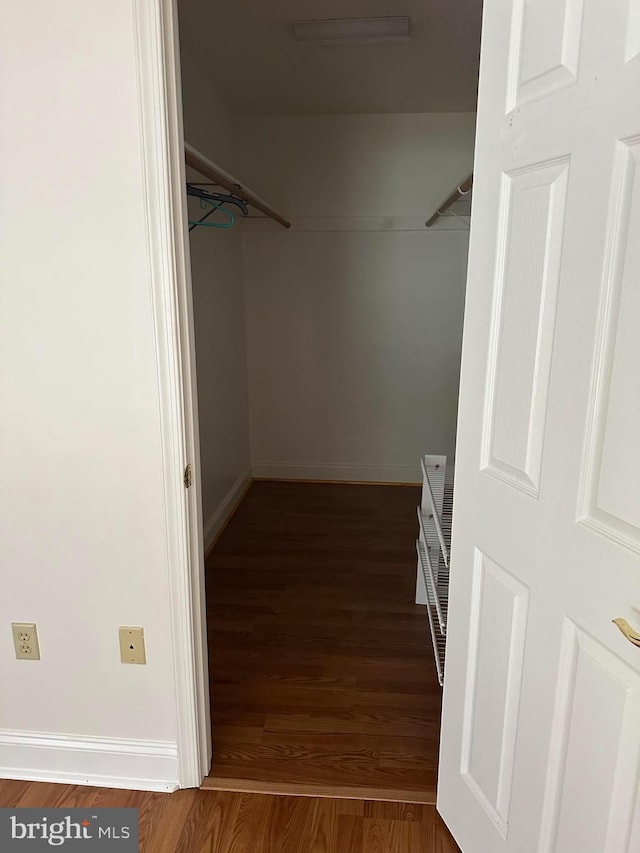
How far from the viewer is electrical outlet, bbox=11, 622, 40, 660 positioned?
1741mm

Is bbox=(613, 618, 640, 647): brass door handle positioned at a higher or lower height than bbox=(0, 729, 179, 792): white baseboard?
higher

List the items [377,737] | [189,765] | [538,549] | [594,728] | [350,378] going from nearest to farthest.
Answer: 1. [594,728]
2. [538,549]
3. [189,765]
4. [377,737]
5. [350,378]

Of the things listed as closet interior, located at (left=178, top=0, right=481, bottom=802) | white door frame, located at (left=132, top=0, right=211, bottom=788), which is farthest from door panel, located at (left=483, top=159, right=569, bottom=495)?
closet interior, located at (left=178, top=0, right=481, bottom=802)

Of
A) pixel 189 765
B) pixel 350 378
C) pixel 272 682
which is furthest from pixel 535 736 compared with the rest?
pixel 350 378

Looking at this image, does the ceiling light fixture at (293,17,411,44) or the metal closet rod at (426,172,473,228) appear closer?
the metal closet rod at (426,172,473,228)

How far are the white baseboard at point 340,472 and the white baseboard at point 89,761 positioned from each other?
276cm

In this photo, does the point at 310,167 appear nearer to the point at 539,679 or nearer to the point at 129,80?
the point at 129,80

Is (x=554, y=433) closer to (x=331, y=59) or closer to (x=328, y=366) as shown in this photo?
(x=331, y=59)

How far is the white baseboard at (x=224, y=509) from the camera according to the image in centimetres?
337

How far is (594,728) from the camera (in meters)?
1.05

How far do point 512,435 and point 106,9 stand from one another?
1.29 m

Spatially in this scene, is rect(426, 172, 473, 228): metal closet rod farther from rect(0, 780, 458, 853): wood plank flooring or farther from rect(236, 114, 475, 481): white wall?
rect(0, 780, 458, 853): wood plank flooring

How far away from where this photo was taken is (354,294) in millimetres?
4148

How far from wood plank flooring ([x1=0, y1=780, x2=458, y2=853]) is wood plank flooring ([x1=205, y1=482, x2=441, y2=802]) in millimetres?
75
